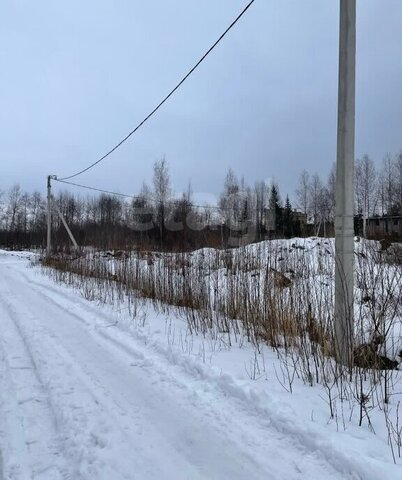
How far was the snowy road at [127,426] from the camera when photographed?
2617 millimetres

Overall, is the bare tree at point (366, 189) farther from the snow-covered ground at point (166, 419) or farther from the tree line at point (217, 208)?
the snow-covered ground at point (166, 419)

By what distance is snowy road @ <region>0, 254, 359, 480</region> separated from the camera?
8.59 ft

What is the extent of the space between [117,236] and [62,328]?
6.36 metres

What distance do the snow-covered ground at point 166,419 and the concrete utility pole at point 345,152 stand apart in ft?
3.66

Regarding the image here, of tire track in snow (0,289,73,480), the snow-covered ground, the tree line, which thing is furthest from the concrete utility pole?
the tree line

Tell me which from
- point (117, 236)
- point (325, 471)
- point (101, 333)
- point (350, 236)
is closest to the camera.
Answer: point (325, 471)

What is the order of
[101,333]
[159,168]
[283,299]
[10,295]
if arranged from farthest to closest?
1. [159,168]
2. [10,295]
3. [101,333]
4. [283,299]

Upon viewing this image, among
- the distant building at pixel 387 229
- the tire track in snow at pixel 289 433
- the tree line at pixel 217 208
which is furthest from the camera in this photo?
the tree line at pixel 217 208

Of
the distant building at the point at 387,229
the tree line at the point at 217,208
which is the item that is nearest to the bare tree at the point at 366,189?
the tree line at the point at 217,208

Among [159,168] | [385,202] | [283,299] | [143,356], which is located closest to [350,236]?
[283,299]

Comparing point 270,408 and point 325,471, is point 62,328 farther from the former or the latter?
point 325,471

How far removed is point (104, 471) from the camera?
2588 millimetres

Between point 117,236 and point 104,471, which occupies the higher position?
point 117,236

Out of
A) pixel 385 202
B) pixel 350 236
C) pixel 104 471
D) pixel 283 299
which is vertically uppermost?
pixel 385 202
